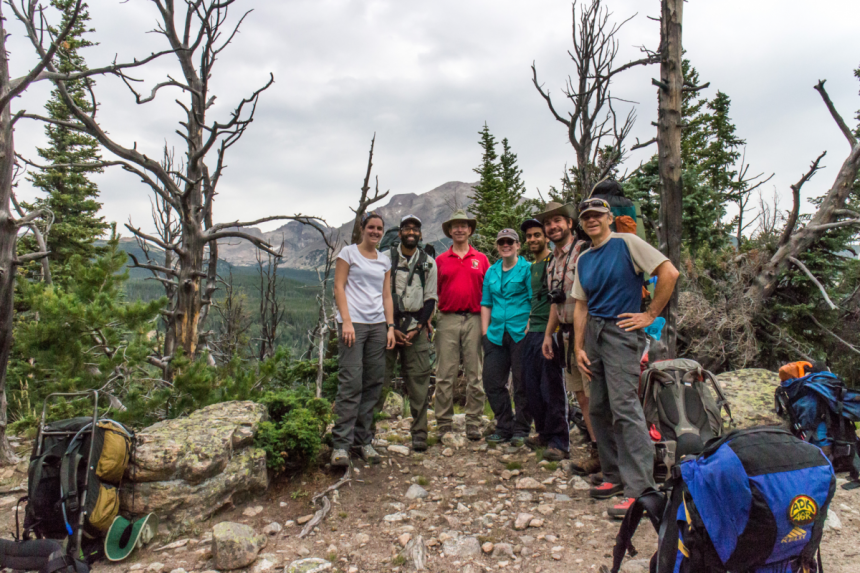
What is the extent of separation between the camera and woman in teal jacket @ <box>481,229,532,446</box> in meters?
4.95

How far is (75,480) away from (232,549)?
1.10 metres

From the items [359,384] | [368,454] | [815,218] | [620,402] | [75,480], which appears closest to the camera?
[75,480]

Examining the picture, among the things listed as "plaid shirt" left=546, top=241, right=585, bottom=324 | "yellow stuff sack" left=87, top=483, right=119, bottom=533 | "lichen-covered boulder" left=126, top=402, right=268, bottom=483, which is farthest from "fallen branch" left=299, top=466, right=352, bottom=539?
"plaid shirt" left=546, top=241, right=585, bottom=324

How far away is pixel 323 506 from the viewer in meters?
3.76

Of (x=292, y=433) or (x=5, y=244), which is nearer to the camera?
(x=292, y=433)

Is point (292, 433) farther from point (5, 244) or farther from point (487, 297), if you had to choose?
point (5, 244)

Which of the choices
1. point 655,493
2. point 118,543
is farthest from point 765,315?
point 118,543

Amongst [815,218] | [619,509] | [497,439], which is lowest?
[497,439]

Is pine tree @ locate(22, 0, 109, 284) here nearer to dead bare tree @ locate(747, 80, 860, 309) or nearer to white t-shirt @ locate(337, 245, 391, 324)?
white t-shirt @ locate(337, 245, 391, 324)

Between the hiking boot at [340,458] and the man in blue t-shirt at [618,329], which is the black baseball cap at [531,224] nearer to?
the man in blue t-shirt at [618,329]

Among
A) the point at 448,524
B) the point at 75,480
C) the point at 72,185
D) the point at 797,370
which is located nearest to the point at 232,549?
the point at 75,480

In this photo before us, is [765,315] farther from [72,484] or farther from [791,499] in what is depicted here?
[72,484]

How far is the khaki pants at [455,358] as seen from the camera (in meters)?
5.17

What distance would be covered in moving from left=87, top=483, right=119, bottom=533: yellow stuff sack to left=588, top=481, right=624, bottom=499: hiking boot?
3.52 meters
